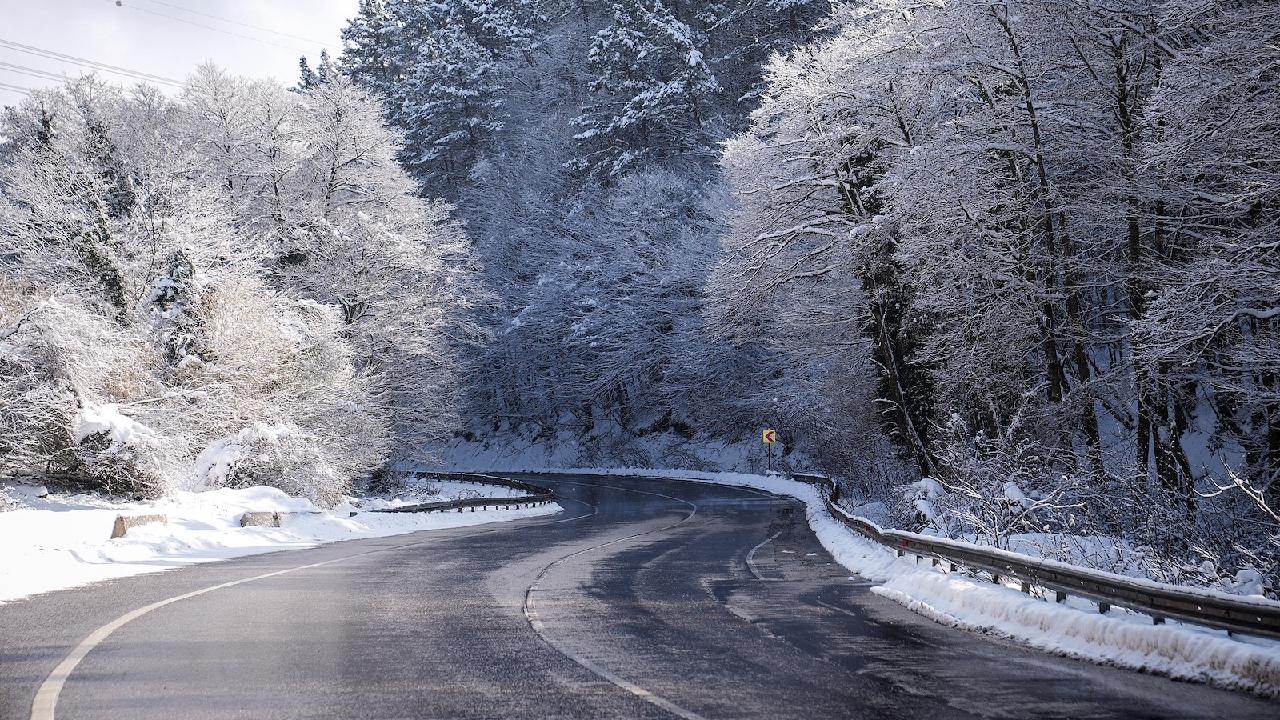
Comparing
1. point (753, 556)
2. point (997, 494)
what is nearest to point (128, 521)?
point (753, 556)

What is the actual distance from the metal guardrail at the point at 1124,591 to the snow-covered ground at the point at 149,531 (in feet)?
37.8

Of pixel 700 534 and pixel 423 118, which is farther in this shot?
pixel 423 118

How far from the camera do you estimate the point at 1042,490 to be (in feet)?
57.0

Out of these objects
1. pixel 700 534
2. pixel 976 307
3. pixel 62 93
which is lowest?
pixel 700 534

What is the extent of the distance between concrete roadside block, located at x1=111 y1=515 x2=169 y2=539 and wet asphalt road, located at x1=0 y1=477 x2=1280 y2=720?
2993 millimetres

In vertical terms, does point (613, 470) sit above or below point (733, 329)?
below

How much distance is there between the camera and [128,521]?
1728 cm

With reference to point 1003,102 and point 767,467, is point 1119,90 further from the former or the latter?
point 767,467

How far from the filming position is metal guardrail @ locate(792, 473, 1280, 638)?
6.88m

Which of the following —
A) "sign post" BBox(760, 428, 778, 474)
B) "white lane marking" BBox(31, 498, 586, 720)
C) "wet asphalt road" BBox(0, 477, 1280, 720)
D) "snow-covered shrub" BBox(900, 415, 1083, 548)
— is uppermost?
"sign post" BBox(760, 428, 778, 474)

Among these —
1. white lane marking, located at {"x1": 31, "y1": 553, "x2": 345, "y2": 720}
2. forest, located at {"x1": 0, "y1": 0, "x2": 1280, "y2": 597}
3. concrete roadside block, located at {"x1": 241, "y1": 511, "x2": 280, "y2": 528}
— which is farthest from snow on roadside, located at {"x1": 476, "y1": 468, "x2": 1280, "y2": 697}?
concrete roadside block, located at {"x1": 241, "y1": 511, "x2": 280, "y2": 528}

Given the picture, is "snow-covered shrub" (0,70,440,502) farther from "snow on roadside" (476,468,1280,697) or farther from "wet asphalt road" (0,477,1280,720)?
"snow on roadside" (476,468,1280,697)

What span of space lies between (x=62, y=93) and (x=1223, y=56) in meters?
36.0

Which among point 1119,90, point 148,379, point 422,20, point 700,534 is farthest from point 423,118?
point 1119,90
